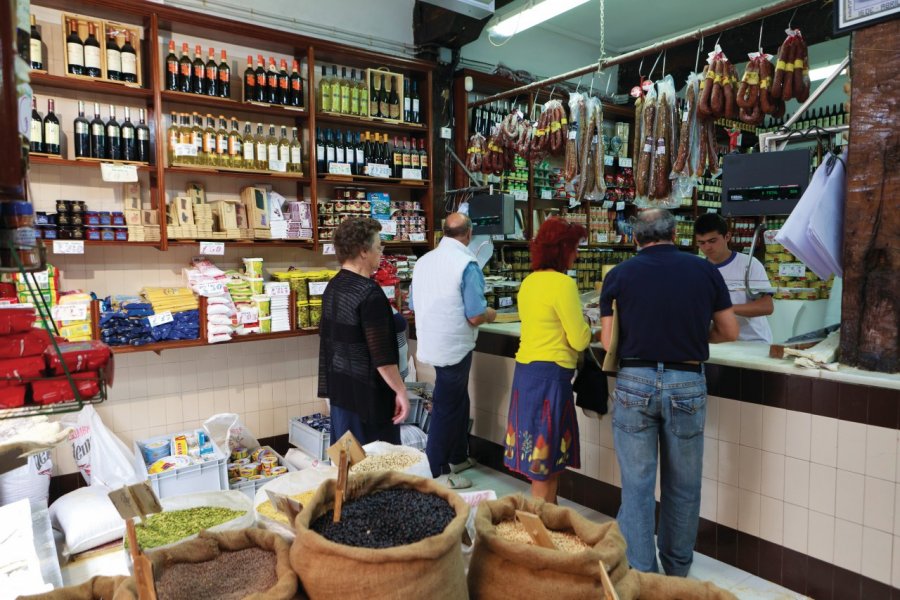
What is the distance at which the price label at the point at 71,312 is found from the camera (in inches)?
138

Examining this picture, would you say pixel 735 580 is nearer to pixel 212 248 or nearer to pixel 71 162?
pixel 212 248

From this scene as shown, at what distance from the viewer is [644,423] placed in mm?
2738

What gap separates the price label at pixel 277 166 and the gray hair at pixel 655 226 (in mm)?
2772

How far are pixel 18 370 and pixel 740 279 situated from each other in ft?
13.6

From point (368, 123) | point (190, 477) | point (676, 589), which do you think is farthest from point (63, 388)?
point (368, 123)

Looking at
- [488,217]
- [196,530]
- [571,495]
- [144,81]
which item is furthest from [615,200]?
[196,530]

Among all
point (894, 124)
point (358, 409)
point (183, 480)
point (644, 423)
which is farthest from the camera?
point (183, 480)

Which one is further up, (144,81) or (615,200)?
(144,81)

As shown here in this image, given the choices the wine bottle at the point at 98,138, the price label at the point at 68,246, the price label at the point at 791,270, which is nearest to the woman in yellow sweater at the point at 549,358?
the price label at the point at 68,246

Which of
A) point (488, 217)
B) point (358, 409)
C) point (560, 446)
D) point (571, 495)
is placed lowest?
point (571, 495)

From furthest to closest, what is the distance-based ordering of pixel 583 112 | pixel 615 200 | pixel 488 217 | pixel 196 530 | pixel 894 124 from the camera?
1. pixel 615 200
2. pixel 488 217
3. pixel 583 112
4. pixel 894 124
5. pixel 196 530

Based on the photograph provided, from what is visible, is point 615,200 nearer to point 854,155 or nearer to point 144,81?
point 854,155

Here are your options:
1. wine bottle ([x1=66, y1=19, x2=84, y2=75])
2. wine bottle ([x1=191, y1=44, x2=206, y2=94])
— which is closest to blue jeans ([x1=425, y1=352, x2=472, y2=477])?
wine bottle ([x1=191, y1=44, x2=206, y2=94])

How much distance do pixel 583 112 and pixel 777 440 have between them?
2499 millimetres
